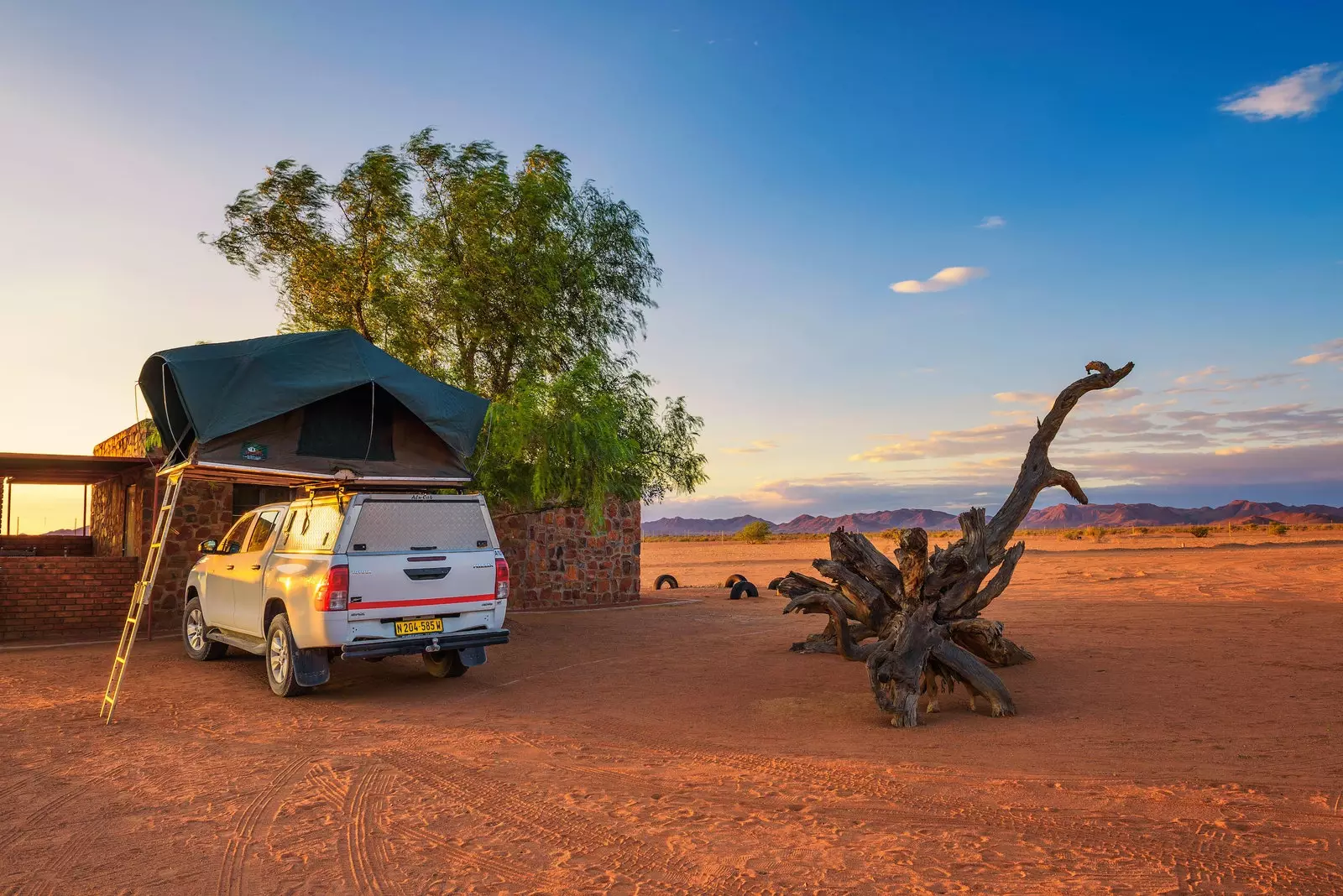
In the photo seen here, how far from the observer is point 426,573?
8.96 m

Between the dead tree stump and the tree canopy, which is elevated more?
the tree canopy

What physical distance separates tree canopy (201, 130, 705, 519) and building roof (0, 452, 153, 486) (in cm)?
355

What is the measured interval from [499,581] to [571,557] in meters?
9.89

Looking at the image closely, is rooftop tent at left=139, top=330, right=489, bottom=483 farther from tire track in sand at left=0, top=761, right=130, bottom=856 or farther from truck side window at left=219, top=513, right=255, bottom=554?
tire track in sand at left=0, top=761, right=130, bottom=856

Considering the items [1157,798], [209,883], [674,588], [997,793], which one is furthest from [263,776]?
[674,588]

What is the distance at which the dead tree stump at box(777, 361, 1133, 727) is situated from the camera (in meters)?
8.14

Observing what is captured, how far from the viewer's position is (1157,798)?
5.31 metres

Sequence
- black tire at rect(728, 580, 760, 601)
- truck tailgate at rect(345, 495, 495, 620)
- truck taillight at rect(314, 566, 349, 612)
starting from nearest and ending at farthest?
truck taillight at rect(314, 566, 349, 612) < truck tailgate at rect(345, 495, 495, 620) < black tire at rect(728, 580, 760, 601)

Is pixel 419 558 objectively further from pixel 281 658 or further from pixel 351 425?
pixel 351 425

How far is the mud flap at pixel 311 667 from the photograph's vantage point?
8828mm

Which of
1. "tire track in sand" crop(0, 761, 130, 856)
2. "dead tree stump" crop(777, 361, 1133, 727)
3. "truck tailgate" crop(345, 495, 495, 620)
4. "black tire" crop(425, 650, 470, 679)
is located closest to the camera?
"tire track in sand" crop(0, 761, 130, 856)

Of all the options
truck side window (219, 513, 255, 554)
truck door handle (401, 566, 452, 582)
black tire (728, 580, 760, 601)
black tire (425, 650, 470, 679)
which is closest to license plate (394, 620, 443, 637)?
truck door handle (401, 566, 452, 582)

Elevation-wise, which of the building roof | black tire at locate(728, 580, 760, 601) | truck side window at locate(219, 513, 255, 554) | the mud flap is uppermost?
the building roof

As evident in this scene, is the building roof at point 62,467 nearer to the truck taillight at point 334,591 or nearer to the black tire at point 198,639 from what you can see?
the black tire at point 198,639
